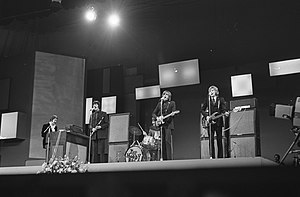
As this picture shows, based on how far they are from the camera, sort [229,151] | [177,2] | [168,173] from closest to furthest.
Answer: [168,173], [229,151], [177,2]

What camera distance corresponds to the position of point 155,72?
806 cm

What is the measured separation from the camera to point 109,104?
28.0 feet

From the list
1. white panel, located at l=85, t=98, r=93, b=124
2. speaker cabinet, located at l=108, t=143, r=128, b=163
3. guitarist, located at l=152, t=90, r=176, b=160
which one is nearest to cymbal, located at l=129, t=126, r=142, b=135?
speaker cabinet, located at l=108, t=143, r=128, b=163

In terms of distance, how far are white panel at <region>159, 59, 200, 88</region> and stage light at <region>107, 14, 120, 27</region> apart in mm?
1324

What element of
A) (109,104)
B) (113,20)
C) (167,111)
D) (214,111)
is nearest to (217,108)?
(214,111)

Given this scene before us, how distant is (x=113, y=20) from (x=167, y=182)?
7.76m

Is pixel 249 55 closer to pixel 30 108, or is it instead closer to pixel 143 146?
pixel 143 146

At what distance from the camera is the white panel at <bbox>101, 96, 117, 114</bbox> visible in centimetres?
847

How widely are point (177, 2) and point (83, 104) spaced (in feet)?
9.54

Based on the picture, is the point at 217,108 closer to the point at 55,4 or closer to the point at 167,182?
the point at 55,4

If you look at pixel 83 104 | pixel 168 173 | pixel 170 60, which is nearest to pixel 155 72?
pixel 170 60

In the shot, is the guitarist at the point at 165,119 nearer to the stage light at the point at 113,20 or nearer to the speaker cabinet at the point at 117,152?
the speaker cabinet at the point at 117,152

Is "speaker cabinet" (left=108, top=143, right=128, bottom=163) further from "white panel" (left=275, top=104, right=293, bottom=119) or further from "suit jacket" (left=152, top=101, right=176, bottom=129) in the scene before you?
"white panel" (left=275, top=104, right=293, bottom=119)

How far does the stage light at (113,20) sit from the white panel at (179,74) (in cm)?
Result: 132
